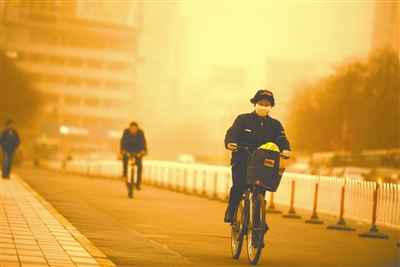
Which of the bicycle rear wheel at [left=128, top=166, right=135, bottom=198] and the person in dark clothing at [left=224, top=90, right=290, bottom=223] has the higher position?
the person in dark clothing at [left=224, top=90, right=290, bottom=223]

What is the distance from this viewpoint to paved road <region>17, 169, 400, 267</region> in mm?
12328

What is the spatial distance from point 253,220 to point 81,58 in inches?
6633

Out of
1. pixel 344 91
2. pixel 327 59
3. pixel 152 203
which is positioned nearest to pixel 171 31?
pixel 327 59

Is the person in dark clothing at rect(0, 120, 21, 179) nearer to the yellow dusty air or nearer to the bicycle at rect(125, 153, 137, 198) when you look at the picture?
the bicycle at rect(125, 153, 137, 198)

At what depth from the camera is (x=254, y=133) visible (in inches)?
488

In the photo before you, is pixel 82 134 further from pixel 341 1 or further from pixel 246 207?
pixel 246 207

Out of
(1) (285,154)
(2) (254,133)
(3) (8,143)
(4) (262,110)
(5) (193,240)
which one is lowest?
(5) (193,240)

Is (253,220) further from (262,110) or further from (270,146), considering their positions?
(262,110)

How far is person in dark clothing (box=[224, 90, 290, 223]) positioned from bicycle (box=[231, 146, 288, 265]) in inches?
4.6

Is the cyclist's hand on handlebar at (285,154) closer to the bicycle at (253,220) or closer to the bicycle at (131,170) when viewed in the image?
the bicycle at (253,220)

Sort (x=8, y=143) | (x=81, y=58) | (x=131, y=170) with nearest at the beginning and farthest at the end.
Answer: (x=131, y=170) < (x=8, y=143) < (x=81, y=58)

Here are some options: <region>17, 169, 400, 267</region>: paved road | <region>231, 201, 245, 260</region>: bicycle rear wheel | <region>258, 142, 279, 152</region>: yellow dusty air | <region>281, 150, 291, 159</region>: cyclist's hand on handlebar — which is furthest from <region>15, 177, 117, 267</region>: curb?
<region>281, 150, 291, 159</region>: cyclist's hand on handlebar

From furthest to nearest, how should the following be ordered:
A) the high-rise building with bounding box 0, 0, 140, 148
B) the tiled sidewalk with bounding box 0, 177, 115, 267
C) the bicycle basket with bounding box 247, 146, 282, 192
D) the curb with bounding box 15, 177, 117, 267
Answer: the high-rise building with bounding box 0, 0, 140, 148 → the bicycle basket with bounding box 247, 146, 282, 192 → the curb with bounding box 15, 177, 117, 267 → the tiled sidewalk with bounding box 0, 177, 115, 267

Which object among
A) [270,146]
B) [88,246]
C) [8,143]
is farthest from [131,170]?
[270,146]
